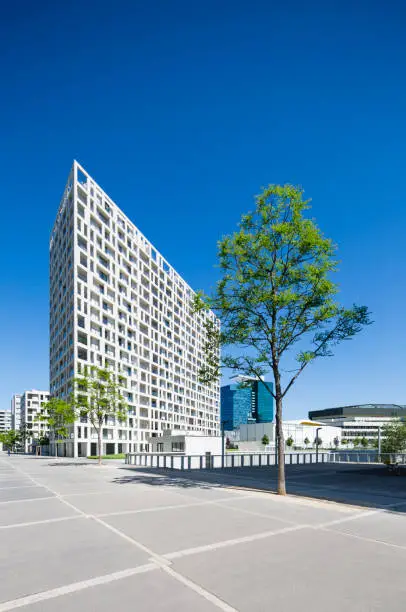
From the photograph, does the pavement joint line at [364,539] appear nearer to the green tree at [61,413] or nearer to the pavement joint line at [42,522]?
the pavement joint line at [42,522]

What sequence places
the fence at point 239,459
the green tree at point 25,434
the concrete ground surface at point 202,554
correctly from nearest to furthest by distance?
the concrete ground surface at point 202,554, the fence at point 239,459, the green tree at point 25,434

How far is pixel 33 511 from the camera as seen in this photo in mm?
11711

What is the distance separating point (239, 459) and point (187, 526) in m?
26.1

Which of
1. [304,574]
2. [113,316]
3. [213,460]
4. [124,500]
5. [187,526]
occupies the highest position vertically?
[113,316]

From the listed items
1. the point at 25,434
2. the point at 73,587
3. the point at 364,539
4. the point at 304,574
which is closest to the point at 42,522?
the point at 73,587

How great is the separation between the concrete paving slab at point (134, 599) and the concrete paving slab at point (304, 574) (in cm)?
41

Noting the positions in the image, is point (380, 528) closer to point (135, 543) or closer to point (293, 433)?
point (135, 543)

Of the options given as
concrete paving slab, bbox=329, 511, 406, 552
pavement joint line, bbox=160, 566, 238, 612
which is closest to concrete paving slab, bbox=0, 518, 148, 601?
pavement joint line, bbox=160, 566, 238, 612

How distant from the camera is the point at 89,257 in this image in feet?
226

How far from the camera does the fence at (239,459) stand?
93.6 ft

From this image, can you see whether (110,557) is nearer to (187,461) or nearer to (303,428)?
(187,461)

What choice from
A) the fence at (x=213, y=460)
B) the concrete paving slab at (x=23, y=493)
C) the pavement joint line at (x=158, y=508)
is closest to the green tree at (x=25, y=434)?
the fence at (x=213, y=460)

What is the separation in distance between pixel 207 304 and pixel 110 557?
11.3 m

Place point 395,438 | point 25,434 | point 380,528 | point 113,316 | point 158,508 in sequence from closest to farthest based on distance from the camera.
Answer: point 380,528 → point 158,508 → point 395,438 → point 113,316 → point 25,434
